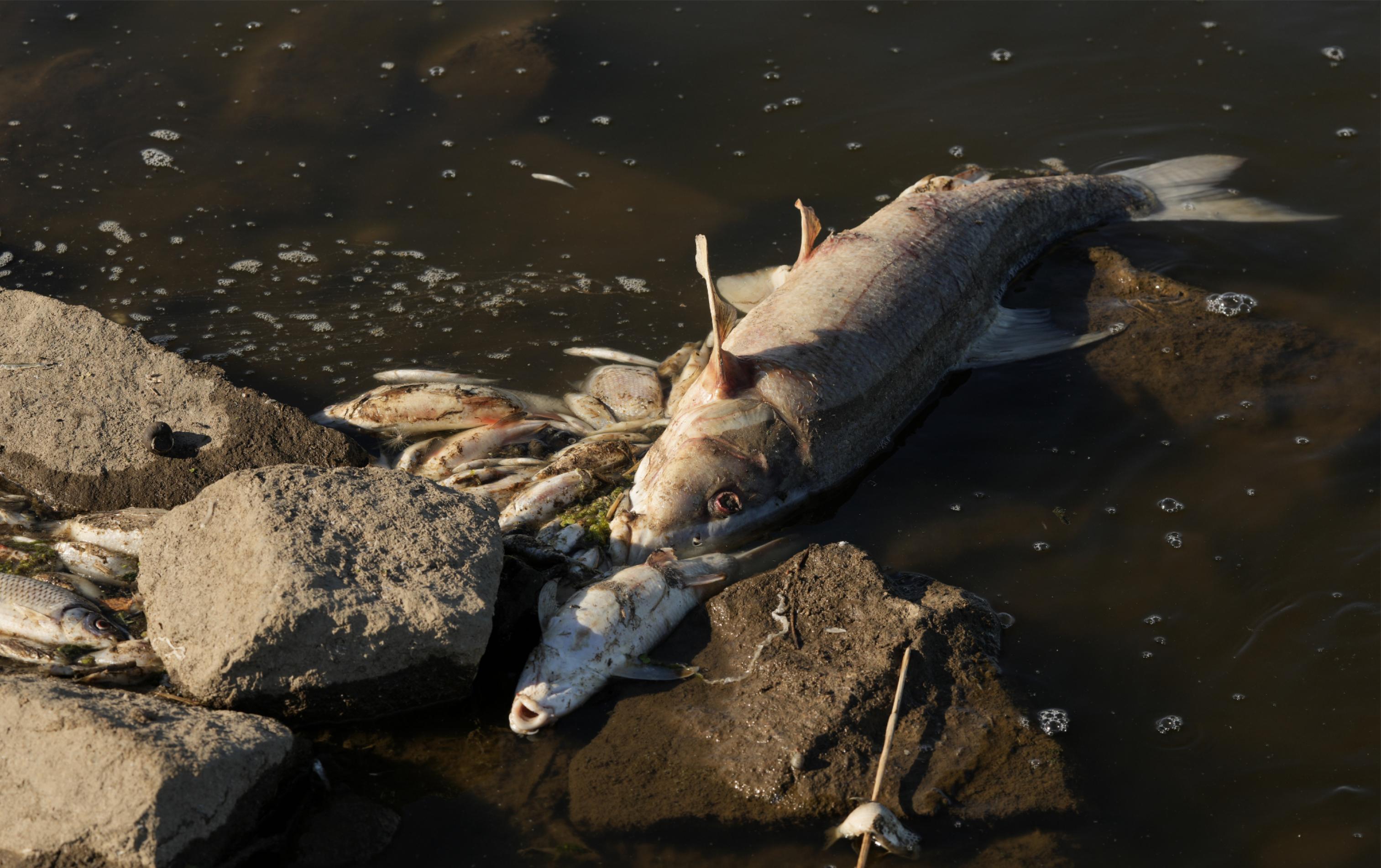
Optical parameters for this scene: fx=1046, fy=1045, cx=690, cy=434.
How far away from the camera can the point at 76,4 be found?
9547 millimetres

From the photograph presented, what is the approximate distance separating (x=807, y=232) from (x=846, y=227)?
1.63 metres

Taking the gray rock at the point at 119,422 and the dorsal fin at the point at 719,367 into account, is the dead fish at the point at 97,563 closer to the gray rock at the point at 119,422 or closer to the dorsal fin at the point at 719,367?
the gray rock at the point at 119,422

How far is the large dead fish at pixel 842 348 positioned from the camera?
16.2 feet

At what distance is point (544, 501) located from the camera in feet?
16.5

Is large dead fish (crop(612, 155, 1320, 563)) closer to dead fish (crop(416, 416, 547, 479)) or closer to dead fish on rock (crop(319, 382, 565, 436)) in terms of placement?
dead fish (crop(416, 416, 547, 479))

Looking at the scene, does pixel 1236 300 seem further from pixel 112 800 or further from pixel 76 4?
pixel 76 4

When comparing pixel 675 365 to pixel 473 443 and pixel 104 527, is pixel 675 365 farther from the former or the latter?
pixel 104 527

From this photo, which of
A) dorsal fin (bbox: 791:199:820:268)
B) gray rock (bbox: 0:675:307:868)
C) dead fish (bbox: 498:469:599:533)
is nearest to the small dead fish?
dorsal fin (bbox: 791:199:820:268)

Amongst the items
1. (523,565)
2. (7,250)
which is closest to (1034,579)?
(523,565)

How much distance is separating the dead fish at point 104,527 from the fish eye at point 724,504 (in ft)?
7.99

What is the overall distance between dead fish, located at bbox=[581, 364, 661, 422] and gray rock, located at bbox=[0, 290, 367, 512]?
1.38 m

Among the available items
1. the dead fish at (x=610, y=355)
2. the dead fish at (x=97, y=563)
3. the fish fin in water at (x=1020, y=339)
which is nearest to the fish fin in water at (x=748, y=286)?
the dead fish at (x=610, y=355)

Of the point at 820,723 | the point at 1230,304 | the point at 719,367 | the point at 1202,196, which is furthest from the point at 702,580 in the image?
the point at 1202,196

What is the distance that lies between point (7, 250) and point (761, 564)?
18.7 feet
